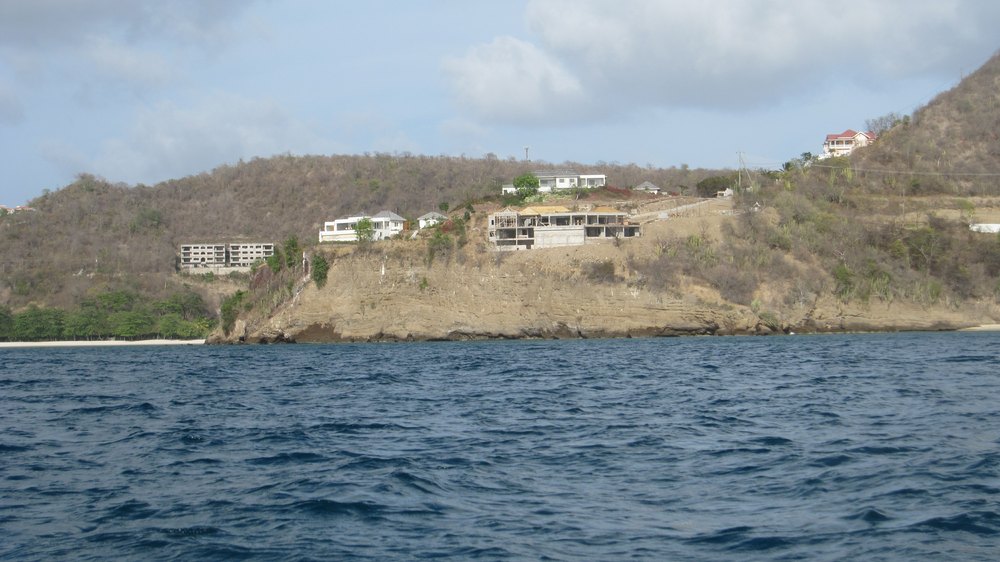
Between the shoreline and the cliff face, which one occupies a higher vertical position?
the cliff face

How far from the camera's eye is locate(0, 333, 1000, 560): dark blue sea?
1647 cm

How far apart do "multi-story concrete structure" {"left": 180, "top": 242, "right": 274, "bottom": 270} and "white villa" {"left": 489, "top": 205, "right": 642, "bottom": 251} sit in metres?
59.7

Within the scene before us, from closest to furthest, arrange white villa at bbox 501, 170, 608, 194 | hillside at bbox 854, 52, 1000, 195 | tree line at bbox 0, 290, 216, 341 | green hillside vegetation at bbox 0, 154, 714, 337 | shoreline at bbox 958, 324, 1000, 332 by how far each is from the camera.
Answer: shoreline at bbox 958, 324, 1000, 332 → tree line at bbox 0, 290, 216, 341 → hillside at bbox 854, 52, 1000, 195 → white villa at bbox 501, 170, 608, 194 → green hillside vegetation at bbox 0, 154, 714, 337

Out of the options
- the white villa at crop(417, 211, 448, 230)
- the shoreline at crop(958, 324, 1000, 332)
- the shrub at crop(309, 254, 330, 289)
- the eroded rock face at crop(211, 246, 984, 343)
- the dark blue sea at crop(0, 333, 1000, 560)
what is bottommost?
the shoreline at crop(958, 324, 1000, 332)

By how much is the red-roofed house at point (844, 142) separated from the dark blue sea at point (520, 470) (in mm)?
109913

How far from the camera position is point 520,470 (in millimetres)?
22156

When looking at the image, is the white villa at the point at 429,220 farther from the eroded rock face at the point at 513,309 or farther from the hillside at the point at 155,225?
the hillside at the point at 155,225

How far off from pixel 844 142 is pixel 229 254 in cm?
9056

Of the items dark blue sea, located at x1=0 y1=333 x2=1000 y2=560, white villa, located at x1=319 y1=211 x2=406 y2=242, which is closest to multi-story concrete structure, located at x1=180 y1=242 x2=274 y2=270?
white villa, located at x1=319 y1=211 x2=406 y2=242

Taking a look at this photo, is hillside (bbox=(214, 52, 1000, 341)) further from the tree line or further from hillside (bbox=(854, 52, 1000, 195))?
the tree line

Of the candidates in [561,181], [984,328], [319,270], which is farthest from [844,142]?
[319,270]

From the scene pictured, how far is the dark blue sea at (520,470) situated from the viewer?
16.5 m

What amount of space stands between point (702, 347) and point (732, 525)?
173 feet

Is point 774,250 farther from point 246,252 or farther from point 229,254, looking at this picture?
point 229,254
